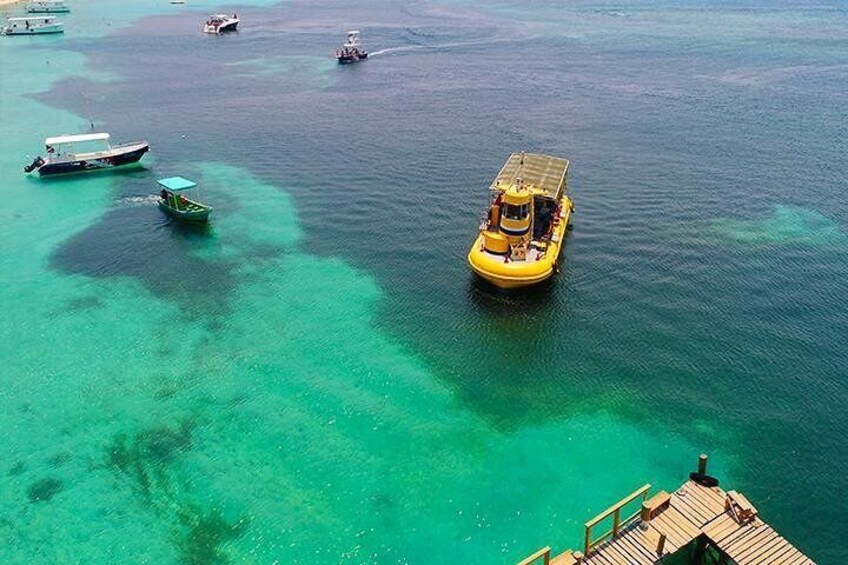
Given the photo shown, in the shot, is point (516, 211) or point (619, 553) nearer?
point (619, 553)

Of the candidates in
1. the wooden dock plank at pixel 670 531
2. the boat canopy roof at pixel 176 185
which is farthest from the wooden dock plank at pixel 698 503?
the boat canopy roof at pixel 176 185

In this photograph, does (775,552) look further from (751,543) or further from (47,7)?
(47,7)

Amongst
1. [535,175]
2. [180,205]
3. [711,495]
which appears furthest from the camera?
[180,205]

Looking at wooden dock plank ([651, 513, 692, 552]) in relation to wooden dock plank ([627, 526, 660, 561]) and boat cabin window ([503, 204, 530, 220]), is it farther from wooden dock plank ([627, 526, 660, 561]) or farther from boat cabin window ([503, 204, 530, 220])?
boat cabin window ([503, 204, 530, 220])

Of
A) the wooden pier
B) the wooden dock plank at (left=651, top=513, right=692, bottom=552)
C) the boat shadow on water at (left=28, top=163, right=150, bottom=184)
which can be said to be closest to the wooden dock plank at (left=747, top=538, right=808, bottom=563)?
the wooden pier

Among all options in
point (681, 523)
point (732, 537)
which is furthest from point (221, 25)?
point (732, 537)

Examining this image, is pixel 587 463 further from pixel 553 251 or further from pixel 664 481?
pixel 553 251
